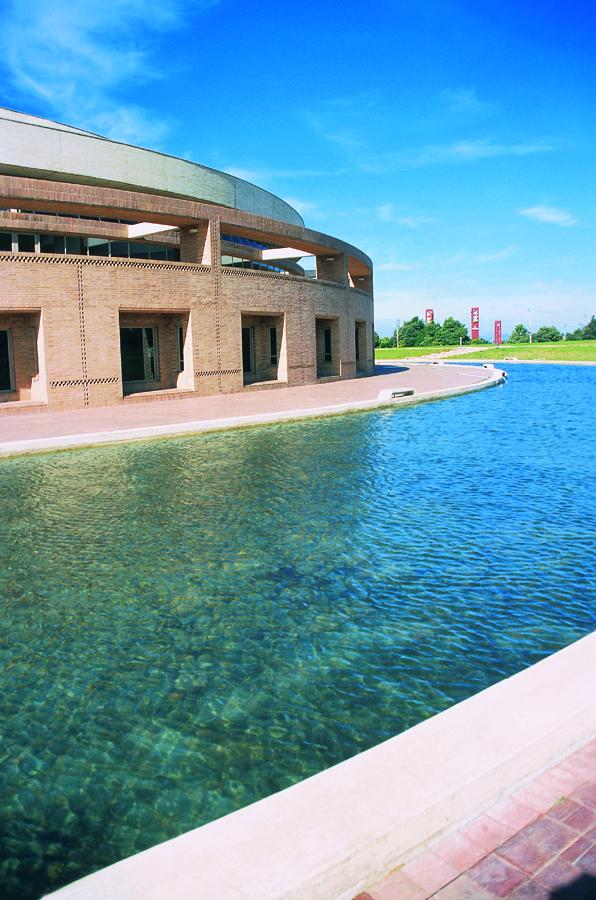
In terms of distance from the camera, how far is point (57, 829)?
11.2 feet

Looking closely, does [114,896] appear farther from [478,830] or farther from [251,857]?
[478,830]

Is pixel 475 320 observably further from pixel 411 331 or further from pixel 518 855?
pixel 518 855

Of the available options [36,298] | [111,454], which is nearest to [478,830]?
[111,454]

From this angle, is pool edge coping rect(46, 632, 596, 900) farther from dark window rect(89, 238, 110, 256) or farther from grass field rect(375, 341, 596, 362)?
grass field rect(375, 341, 596, 362)

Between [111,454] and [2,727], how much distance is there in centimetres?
975

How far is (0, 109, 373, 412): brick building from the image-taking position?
20.9 meters

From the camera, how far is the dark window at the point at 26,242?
79.8 ft

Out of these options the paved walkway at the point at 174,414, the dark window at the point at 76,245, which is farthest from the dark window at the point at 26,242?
the paved walkway at the point at 174,414

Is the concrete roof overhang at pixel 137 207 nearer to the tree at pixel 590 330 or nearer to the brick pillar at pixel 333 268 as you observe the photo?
the brick pillar at pixel 333 268

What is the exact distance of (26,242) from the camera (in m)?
24.4

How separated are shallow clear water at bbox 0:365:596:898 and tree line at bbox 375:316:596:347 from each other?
331 feet

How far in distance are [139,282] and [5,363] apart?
479cm

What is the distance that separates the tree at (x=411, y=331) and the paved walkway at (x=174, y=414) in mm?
87767

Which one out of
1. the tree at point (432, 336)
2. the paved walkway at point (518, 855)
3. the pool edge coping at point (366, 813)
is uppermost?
the tree at point (432, 336)
